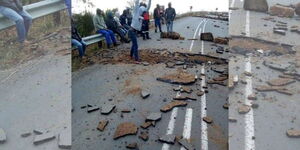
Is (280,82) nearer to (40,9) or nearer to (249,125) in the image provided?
(249,125)

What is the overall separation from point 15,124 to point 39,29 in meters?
4.37

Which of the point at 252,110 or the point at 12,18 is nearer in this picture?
the point at 252,110

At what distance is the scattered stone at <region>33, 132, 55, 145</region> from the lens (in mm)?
5526

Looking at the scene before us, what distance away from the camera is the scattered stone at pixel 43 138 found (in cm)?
553

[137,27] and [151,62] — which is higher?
[137,27]

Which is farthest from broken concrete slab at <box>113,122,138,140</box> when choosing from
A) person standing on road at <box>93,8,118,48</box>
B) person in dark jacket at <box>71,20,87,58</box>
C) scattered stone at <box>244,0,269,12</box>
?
scattered stone at <box>244,0,269,12</box>

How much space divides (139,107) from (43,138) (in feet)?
6.64

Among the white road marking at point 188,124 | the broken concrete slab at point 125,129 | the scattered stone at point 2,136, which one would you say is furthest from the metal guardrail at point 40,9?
the white road marking at point 188,124

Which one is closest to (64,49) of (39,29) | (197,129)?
(39,29)

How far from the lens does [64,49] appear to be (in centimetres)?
947

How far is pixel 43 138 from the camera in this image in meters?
5.57

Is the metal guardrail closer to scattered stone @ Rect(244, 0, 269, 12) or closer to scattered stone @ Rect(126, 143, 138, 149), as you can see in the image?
scattered stone @ Rect(126, 143, 138, 149)

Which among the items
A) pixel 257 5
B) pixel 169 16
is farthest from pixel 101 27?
pixel 257 5

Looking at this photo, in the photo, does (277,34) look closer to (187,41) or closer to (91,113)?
(187,41)
